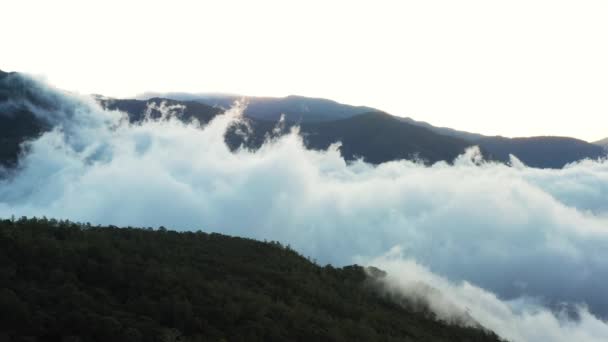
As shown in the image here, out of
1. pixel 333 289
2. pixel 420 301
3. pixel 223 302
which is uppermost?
pixel 223 302

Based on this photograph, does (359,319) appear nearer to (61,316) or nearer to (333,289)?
(333,289)

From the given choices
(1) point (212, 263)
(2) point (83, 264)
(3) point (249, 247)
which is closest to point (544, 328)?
(3) point (249, 247)

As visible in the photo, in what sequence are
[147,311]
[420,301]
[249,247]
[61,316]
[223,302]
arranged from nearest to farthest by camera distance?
[61,316], [147,311], [223,302], [249,247], [420,301]

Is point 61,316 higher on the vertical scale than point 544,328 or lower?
higher

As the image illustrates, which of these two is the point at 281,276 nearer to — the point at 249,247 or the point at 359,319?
the point at 359,319

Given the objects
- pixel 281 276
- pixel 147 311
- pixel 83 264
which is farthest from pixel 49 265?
pixel 281 276

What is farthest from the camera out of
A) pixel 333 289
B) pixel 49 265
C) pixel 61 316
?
pixel 333 289

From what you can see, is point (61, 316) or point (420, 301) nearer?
point (61, 316)
